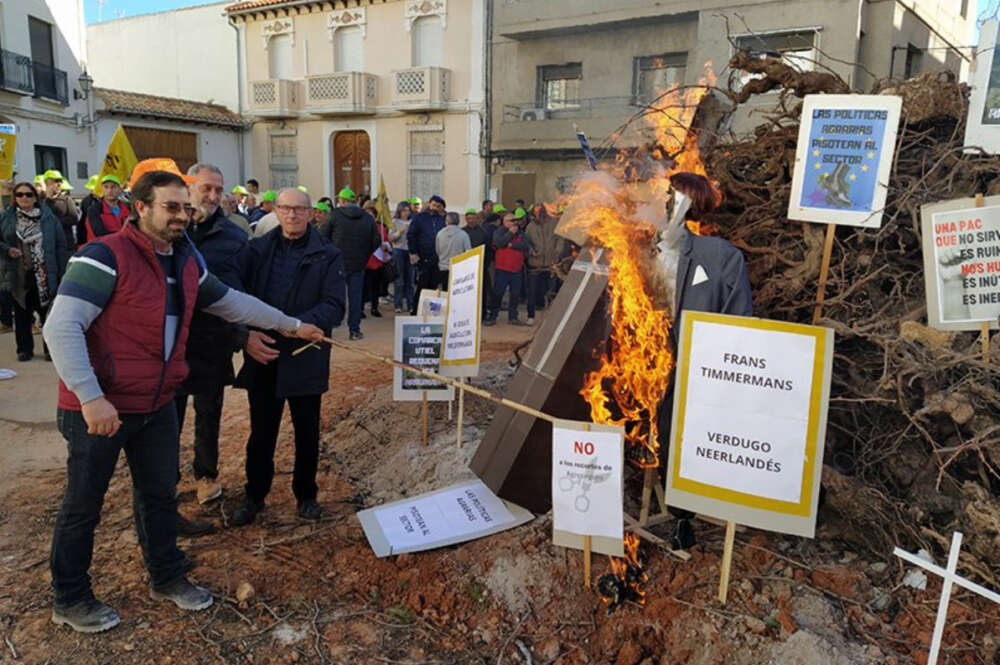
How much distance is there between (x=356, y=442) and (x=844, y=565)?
13.4ft

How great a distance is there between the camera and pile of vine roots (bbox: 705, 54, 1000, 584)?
3586 mm

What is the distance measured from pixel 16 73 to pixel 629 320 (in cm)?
2321

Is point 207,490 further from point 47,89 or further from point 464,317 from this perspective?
point 47,89

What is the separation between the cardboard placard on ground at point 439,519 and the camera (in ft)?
14.3

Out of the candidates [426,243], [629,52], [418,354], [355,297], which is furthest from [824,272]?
[629,52]

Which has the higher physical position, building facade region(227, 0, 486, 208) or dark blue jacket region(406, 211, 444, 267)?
building facade region(227, 0, 486, 208)

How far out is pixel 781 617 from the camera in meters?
3.35

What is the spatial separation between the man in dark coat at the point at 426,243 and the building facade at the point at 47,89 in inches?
556

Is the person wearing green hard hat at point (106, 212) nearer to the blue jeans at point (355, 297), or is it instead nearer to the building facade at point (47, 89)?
the blue jeans at point (355, 297)

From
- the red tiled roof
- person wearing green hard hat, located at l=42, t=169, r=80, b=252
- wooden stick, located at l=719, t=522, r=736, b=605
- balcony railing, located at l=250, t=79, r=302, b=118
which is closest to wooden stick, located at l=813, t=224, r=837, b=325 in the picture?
wooden stick, located at l=719, t=522, r=736, b=605

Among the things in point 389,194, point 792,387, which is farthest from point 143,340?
point 389,194

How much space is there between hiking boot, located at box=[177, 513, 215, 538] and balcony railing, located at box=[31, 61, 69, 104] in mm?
21690

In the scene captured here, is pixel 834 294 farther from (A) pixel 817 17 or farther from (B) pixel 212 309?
(A) pixel 817 17

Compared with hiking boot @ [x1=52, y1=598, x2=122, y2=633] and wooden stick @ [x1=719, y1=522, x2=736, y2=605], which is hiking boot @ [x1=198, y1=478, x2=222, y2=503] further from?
wooden stick @ [x1=719, y1=522, x2=736, y2=605]
